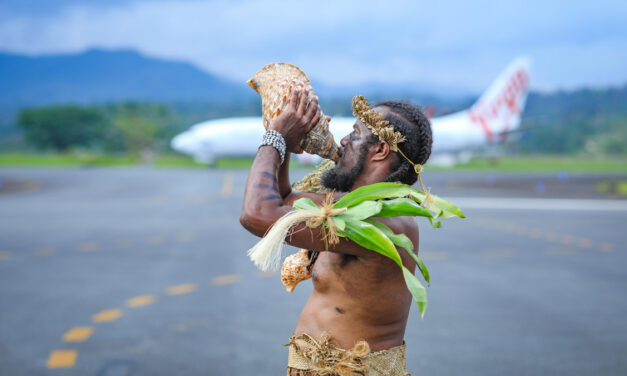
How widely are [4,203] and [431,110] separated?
878 inches

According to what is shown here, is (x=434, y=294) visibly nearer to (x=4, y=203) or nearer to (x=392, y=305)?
(x=392, y=305)

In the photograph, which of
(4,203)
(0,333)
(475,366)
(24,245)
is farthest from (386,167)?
(4,203)

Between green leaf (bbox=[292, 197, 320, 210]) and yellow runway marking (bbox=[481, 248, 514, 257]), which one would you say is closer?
green leaf (bbox=[292, 197, 320, 210])

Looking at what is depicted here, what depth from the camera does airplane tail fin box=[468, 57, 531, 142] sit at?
3691cm

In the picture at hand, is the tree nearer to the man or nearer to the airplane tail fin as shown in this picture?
the airplane tail fin

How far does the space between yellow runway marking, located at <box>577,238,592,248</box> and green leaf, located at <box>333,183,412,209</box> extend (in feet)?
31.5

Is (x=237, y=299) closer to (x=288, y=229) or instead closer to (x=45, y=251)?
(x=45, y=251)

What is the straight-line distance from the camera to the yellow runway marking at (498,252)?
8.98 meters

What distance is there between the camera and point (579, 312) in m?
6.04

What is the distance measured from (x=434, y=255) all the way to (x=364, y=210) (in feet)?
25.2

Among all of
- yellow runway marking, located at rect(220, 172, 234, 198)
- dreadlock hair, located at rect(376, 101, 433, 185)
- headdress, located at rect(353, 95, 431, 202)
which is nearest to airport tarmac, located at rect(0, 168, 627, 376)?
dreadlock hair, located at rect(376, 101, 433, 185)

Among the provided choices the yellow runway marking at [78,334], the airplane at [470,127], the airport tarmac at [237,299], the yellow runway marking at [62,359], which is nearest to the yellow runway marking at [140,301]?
the airport tarmac at [237,299]

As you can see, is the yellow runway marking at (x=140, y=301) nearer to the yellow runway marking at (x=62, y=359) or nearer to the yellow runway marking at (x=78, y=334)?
the yellow runway marking at (x=78, y=334)

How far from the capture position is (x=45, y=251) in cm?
906
